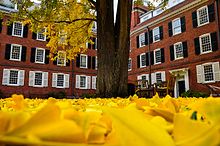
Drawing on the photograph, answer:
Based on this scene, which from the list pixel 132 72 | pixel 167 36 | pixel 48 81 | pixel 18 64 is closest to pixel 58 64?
pixel 48 81

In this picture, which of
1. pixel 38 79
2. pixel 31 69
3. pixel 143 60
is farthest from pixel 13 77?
pixel 143 60

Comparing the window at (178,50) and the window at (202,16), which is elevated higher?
the window at (202,16)

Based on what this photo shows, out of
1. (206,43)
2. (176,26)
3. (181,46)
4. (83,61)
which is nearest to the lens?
(206,43)

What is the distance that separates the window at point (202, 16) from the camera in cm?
1731

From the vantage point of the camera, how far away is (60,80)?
22609 millimetres

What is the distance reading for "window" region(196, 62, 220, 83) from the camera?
16.0m

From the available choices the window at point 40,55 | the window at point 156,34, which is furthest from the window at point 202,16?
the window at point 40,55

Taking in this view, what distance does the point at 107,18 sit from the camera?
6.15m

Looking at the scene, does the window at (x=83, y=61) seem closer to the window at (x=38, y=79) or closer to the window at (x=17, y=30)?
the window at (x=38, y=79)

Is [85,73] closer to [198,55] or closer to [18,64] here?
[18,64]

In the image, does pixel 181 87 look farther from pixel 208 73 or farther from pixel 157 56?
pixel 157 56

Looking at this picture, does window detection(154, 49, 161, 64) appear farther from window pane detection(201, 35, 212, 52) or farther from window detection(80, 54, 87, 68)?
window detection(80, 54, 87, 68)

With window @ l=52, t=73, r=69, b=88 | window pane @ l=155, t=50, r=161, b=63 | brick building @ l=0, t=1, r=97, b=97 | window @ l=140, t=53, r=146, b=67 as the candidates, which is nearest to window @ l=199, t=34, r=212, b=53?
window pane @ l=155, t=50, r=161, b=63

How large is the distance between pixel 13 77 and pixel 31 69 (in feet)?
5.95
